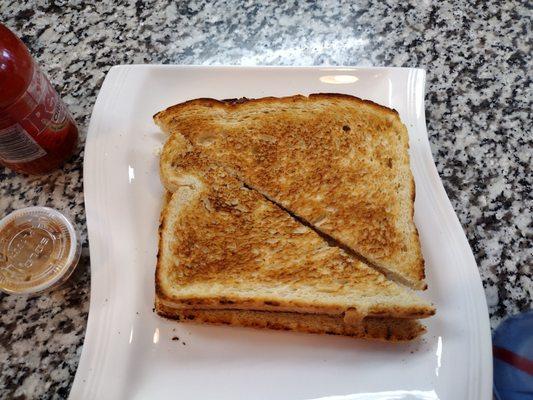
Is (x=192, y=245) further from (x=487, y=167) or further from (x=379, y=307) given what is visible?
(x=487, y=167)

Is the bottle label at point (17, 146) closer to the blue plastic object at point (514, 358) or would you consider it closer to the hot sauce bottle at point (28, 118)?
the hot sauce bottle at point (28, 118)

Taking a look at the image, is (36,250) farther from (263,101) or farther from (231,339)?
(263,101)

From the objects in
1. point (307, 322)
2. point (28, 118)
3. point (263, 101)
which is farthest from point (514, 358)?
point (28, 118)

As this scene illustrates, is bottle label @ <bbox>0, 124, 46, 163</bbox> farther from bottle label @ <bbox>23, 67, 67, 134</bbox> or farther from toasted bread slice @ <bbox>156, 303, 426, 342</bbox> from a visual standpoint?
toasted bread slice @ <bbox>156, 303, 426, 342</bbox>

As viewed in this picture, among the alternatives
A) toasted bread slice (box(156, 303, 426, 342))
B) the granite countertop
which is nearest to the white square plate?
toasted bread slice (box(156, 303, 426, 342))

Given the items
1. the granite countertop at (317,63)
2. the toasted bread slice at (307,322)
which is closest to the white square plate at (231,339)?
the toasted bread slice at (307,322)

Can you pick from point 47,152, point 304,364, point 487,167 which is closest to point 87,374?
point 304,364
